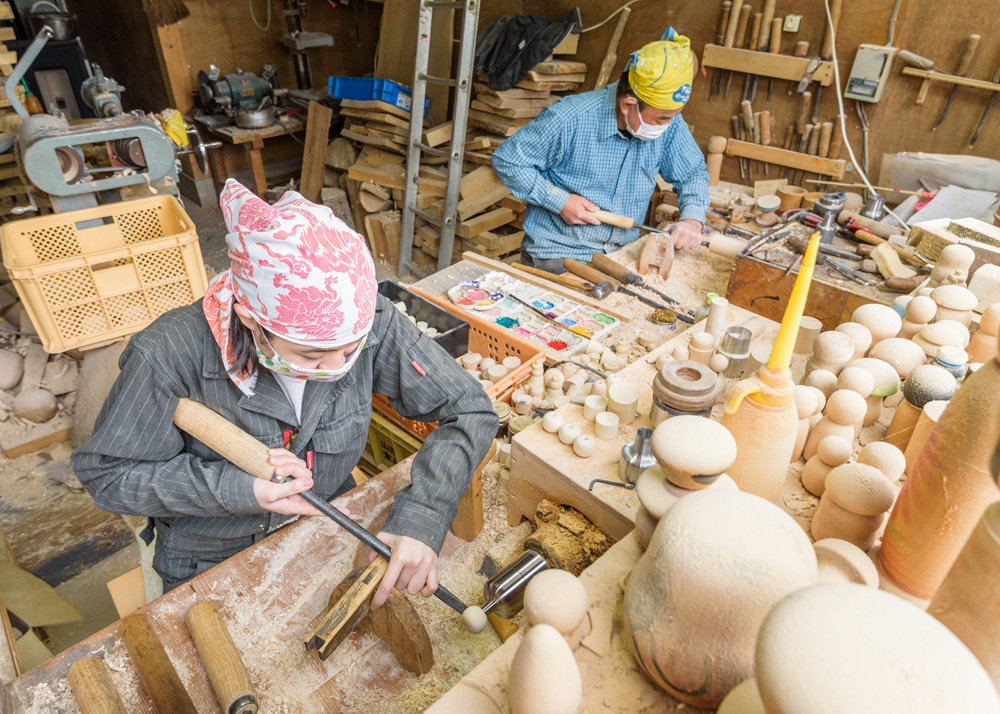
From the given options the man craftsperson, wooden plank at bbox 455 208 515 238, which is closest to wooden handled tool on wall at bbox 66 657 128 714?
the man craftsperson

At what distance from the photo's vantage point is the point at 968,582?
670 millimetres

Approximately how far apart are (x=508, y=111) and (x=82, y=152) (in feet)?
10.7

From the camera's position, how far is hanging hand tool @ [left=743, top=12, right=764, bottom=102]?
4359mm

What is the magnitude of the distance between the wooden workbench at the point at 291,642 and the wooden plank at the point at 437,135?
4.34 meters

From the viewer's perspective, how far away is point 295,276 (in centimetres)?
133

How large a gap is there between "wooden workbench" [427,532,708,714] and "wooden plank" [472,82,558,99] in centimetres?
483

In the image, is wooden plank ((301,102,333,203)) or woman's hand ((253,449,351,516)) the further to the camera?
A: wooden plank ((301,102,333,203))

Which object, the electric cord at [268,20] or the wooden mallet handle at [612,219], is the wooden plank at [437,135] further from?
the electric cord at [268,20]

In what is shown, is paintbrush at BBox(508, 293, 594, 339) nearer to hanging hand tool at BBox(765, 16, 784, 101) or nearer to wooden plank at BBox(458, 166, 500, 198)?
wooden plank at BBox(458, 166, 500, 198)

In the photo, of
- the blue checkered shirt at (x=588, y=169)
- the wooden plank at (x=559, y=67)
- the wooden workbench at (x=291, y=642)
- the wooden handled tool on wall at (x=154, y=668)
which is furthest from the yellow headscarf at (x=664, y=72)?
the wooden handled tool on wall at (x=154, y=668)

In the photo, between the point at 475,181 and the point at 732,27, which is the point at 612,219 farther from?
the point at 732,27

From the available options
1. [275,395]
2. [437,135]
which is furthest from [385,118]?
[275,395]

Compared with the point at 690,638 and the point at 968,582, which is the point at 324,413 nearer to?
the point at 690,638

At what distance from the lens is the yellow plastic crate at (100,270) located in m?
2.60
